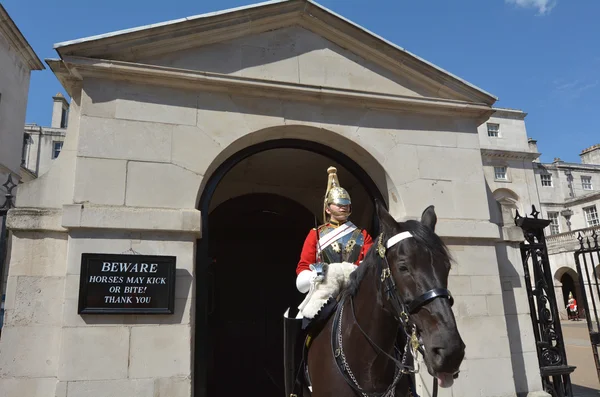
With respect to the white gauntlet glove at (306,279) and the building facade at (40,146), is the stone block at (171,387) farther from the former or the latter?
the building facade at (40,146)

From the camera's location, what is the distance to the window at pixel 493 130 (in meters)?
36.4

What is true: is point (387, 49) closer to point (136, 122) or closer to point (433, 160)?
point (433, 160)

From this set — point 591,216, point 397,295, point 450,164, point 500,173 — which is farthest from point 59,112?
point 591,216

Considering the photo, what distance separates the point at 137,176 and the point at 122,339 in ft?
6.32

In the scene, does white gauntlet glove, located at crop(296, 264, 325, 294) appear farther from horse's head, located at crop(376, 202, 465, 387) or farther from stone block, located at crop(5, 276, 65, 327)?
stone block, located at crop(5, 276, 65, 327)

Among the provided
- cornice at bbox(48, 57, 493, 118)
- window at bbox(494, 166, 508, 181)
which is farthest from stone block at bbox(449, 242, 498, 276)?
window at bbox(494, 166, 508, 181)

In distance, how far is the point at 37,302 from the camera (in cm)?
504

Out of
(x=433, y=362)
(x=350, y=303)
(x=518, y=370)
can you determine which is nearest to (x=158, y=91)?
(x=350, y=303)

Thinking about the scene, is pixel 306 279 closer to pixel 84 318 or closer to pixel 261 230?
pixel 84 318

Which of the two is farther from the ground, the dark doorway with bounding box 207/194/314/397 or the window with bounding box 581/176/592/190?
the window with bounding box 581/176/592/190

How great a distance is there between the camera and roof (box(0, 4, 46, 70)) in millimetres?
17938

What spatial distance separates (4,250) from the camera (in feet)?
17.5

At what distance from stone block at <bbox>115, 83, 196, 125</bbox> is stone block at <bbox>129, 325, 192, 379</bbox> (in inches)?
103

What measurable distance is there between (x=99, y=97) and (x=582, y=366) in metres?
12.8
